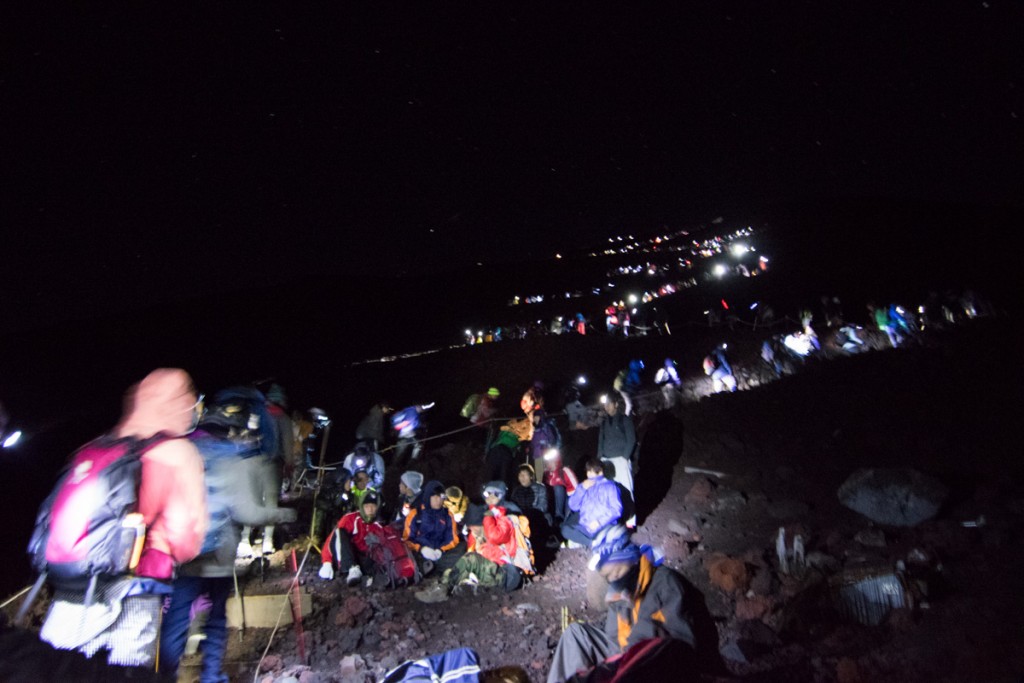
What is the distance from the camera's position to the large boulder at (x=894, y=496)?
22.1ft

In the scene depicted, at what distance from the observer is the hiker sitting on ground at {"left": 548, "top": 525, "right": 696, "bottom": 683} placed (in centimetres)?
374

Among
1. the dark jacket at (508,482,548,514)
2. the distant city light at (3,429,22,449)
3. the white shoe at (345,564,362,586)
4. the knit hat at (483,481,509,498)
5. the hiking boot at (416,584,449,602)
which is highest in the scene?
the distant city light at (3,429,22,449)

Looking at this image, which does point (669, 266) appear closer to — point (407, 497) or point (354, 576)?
point (407, 497)

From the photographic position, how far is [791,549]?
6.50 m

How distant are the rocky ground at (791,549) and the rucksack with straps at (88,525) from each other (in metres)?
3.33

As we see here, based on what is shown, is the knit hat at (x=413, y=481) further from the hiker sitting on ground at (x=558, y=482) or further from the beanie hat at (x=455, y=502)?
the hiker sitting on ground at (x=558, y=482)

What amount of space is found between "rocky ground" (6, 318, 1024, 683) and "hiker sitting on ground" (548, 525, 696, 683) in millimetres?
211

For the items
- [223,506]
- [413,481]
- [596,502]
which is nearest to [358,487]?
[413,481]

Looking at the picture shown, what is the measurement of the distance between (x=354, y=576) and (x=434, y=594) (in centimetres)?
126

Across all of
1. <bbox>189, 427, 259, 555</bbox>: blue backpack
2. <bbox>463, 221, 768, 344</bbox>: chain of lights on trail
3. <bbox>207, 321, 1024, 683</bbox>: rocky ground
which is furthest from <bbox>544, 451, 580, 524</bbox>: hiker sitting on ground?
<bbox>463, 221, 768, 344</bbox>: chain of lights on trail

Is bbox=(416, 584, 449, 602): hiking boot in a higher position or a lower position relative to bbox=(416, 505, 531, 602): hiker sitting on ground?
lower

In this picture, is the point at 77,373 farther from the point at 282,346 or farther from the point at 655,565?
the point at 655,565

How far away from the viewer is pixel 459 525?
808 cm

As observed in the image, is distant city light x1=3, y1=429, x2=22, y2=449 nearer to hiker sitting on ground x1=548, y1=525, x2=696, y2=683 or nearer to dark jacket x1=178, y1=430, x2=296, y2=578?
dark jacket x1=178, y1=430, x2=296, y2=578
